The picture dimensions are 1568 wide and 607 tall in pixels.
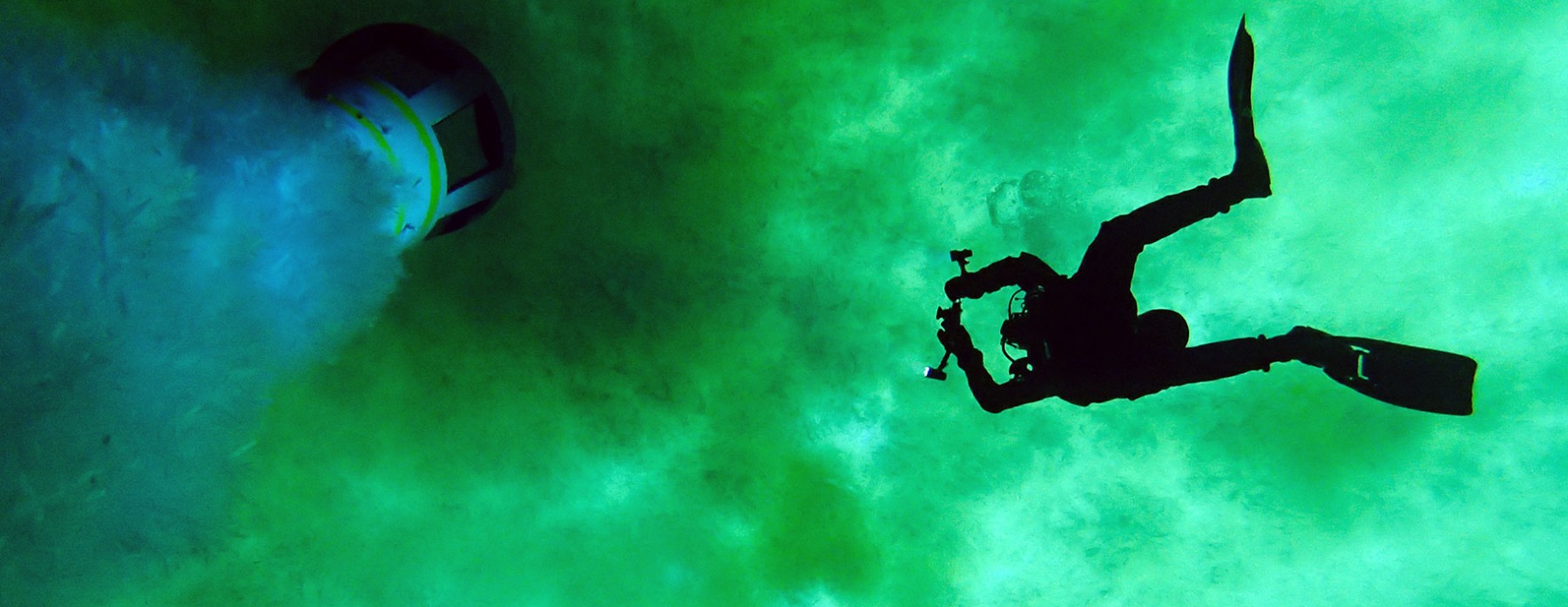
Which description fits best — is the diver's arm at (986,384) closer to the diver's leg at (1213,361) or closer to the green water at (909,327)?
the diver's leg at (1213,361)

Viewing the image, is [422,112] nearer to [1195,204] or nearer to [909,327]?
[909,327]

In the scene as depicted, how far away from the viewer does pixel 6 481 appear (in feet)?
7.99

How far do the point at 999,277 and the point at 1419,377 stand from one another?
1.60 meters

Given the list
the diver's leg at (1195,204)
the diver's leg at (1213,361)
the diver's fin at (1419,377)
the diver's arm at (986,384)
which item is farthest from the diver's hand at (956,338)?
the diver's fin at (1419,377)

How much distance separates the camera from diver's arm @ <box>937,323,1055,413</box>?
3012mm

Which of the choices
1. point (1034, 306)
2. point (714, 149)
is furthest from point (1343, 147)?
point (714, 149)

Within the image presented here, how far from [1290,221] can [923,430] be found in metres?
2.70

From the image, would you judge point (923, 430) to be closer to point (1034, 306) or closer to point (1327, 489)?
point (1034, 306)

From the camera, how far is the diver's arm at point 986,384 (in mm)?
3012

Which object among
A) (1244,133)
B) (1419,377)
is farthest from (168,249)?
(1419,377)

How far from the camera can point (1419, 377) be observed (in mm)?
2709

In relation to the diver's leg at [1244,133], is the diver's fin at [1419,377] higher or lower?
lower

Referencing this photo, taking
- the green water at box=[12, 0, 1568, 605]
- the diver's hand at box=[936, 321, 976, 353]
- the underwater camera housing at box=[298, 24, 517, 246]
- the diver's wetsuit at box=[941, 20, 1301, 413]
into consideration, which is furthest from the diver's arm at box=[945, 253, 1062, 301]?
the underwater camera housing at box=[298, 24, 517, 246]

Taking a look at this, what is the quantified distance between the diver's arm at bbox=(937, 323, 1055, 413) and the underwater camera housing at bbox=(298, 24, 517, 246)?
2.73 metres
